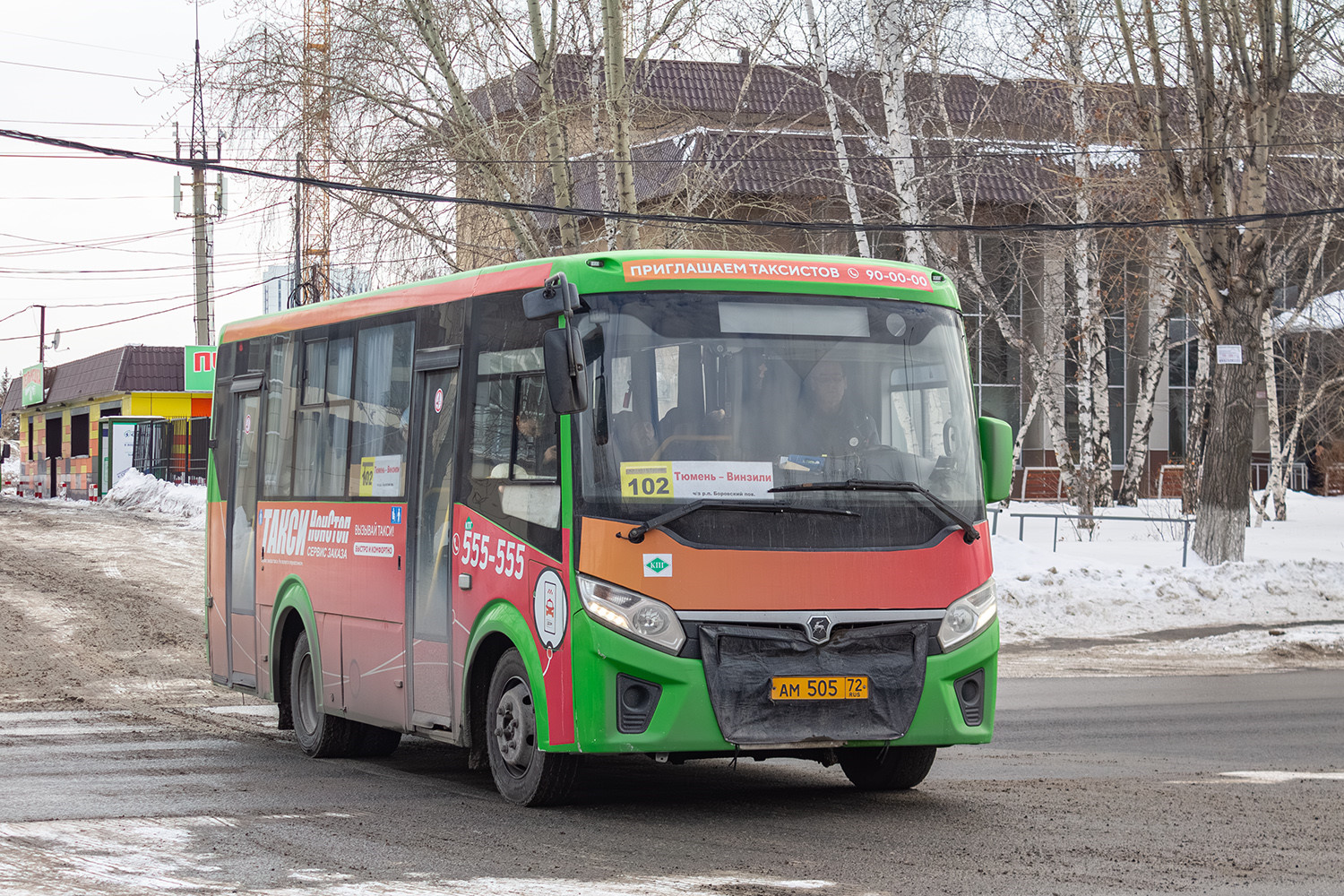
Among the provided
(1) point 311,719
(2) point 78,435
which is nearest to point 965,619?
(1) point 311,719

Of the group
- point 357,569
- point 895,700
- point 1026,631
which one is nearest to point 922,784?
point 895,700

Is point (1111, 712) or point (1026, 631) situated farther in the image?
point (1026, 631)

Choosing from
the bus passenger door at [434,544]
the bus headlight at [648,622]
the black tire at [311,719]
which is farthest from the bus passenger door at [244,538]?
the bus headlight at [648,622]

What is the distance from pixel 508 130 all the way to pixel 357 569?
1638 cm

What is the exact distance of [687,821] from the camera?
8.27 m

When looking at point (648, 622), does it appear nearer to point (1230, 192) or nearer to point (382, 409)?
point (382, 409)

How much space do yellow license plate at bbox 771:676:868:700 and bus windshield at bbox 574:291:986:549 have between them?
25.6 inches

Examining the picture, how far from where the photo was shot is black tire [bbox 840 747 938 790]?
9.15m

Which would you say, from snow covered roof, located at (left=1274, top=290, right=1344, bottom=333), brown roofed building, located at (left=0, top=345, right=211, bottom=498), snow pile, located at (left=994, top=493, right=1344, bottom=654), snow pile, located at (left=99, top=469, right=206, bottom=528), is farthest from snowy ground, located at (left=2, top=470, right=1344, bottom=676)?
brown roofed building, located at (left=0, top=345, right=211, bottom=498)

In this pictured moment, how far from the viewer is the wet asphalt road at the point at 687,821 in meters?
6.70

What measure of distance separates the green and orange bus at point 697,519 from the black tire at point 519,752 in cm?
2

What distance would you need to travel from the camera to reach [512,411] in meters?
8.85

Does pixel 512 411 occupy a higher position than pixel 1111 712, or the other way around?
pixel 512 411

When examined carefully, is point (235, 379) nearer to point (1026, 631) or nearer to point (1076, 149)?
point (1026, 631)
